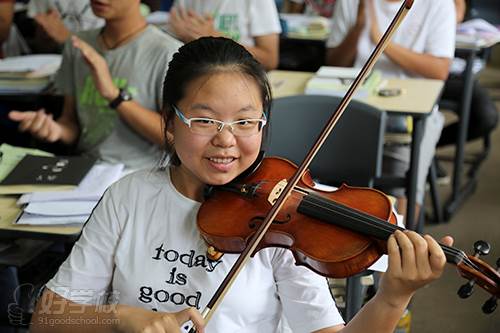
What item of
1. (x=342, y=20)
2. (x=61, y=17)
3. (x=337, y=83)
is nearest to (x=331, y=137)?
(x=337, y=83)

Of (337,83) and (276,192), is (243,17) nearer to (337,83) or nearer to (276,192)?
(337,83)

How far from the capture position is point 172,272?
130cm

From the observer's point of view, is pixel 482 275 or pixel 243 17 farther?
pixel 243 17

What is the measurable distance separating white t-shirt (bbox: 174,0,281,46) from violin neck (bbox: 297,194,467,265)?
6.15ft

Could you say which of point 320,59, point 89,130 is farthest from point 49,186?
point 320,59

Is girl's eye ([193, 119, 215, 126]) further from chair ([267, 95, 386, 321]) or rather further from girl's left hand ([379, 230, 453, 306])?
chair ([267, 95, 386, 321])

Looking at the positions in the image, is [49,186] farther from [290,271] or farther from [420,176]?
[420,176]

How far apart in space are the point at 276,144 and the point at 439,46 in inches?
35.2

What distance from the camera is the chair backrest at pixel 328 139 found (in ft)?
7.49

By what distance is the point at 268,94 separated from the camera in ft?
4.53

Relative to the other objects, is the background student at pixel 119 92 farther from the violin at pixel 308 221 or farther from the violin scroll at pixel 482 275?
the violin scroll at pixel 482 275

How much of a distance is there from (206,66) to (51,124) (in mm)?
989

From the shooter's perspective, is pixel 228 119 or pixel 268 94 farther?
pixel 268 94

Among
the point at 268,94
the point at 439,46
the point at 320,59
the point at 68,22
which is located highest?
the point at 268,94
